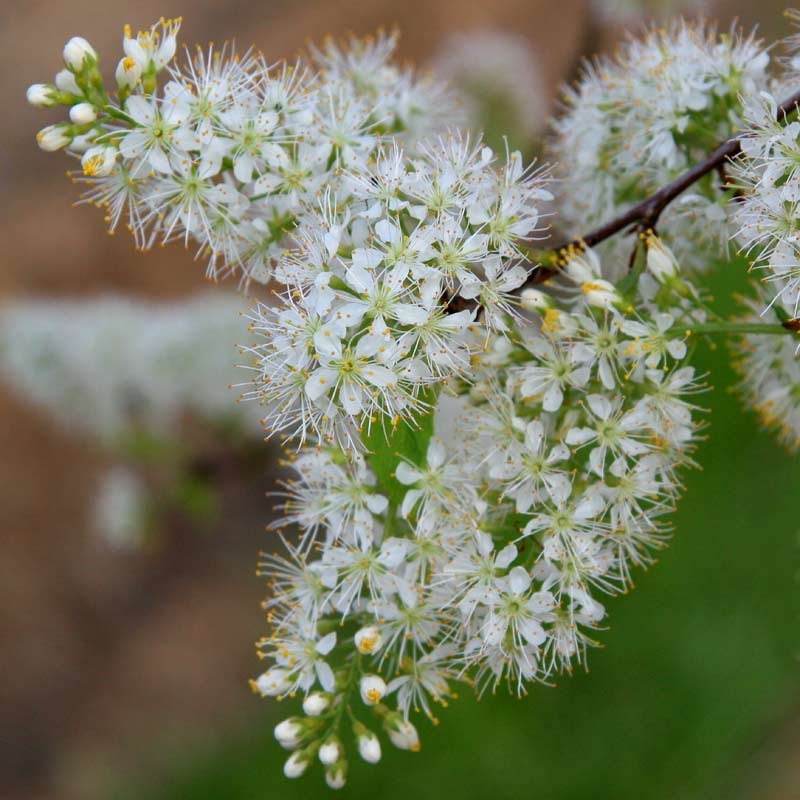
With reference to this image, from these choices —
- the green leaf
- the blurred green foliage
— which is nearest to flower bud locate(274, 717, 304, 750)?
the green leaf

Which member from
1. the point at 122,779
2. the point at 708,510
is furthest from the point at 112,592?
the point at 708,510

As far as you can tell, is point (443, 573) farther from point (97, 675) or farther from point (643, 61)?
point (97, 675)

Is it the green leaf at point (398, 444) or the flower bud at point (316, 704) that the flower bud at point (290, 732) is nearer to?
the flower bud at point (316, 704)

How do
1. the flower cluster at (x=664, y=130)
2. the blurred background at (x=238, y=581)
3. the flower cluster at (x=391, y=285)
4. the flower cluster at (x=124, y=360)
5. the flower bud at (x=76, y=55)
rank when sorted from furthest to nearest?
the blurred background at (x=238, y=581)
the flower cluster at (x=124, y=360)
the flower cluster at (x=664, y=130)
the flower bud at (x=76, y=55)
the flower cluster at (x=391, y=285)

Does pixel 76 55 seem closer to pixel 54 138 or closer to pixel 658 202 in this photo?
pixel 54 138

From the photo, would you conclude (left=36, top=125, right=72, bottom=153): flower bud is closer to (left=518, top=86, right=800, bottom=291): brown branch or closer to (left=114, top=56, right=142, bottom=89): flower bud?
(left=114, top=56, right=142, bottom=89): flower bud

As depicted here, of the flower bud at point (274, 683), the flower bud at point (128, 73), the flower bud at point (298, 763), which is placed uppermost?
the flower bud at point (128, 73)

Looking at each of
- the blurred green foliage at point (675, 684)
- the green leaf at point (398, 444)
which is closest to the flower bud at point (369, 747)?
the green leaf at point (398, 444)
